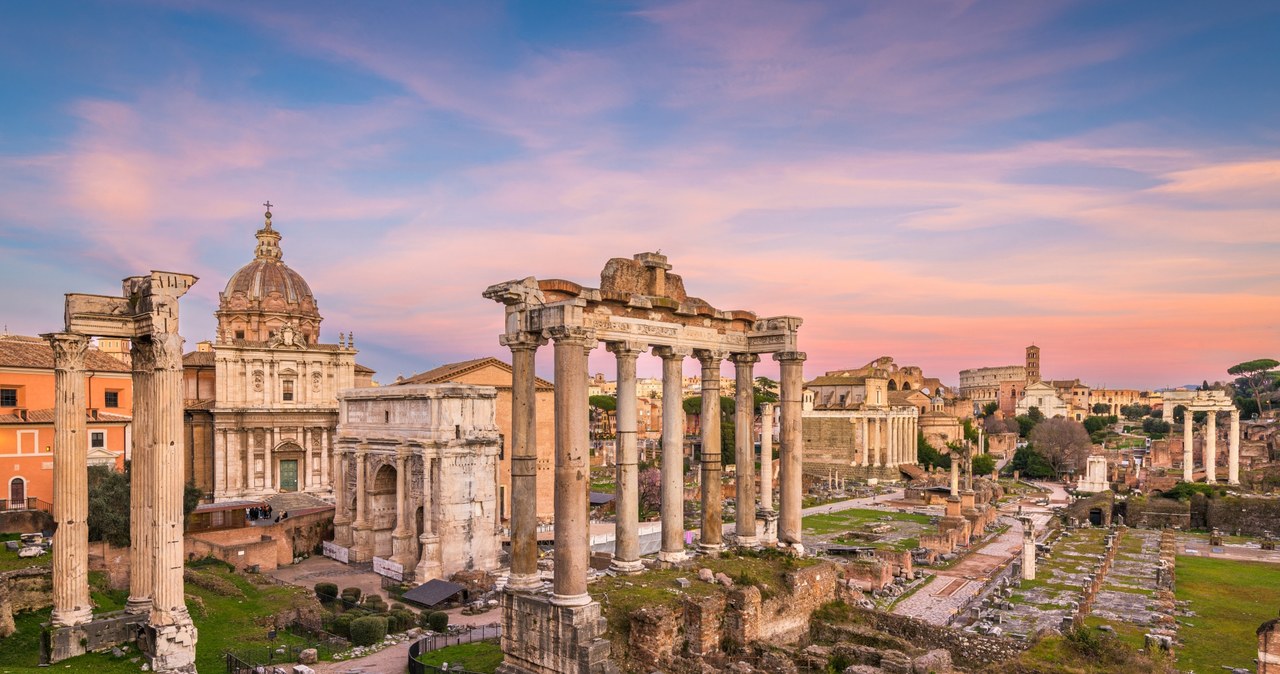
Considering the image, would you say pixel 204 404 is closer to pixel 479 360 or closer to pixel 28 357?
pixel 28 357

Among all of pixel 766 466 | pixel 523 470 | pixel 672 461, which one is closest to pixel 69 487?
pixel 523 470

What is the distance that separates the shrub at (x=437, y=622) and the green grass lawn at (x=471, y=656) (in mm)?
3080

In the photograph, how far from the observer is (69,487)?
50.3 ft

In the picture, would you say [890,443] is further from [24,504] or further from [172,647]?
[172,647]

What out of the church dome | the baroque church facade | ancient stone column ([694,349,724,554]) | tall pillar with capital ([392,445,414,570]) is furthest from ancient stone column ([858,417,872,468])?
ancient stone column ([694,349,724,554])

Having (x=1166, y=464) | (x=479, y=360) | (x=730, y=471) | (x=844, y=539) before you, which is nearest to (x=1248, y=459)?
(x=1166, y=464)

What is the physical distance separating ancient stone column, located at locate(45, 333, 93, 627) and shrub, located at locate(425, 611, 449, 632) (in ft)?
28.6

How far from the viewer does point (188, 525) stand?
3080 cm

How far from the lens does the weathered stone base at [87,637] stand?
14.8 metres

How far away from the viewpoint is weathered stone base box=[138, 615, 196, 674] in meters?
14.4

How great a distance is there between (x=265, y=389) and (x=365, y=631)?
2462 centimetres

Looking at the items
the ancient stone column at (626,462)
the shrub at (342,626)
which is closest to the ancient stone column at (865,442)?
the shrub at (342,626)

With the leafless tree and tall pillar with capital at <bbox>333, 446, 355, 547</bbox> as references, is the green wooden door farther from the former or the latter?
the leafless tree

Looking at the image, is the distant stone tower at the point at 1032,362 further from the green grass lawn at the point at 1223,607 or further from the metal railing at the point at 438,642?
the metal railing at the point at 438,642
